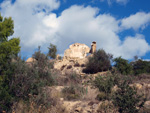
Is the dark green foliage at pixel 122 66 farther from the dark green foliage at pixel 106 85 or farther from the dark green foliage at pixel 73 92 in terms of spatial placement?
the dark green foliage at pixel 73 92

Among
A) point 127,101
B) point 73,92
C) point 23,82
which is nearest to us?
point 127,101

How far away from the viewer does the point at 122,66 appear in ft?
69.6

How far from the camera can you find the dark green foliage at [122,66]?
68.2 feet

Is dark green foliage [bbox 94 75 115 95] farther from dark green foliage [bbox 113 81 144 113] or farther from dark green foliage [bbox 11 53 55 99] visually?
dark green foliage [bbox 11 53 55 99]

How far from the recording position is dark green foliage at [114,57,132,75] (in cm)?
2078

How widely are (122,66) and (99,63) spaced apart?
369cm

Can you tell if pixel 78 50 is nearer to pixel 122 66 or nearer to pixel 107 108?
pixel 122 66

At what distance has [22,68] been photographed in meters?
8.45

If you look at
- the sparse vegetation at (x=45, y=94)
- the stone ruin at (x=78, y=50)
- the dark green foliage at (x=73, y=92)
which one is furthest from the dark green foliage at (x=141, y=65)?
the stone ruin at (x=78, y=50)

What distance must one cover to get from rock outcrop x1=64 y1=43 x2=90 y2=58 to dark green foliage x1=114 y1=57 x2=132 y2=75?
16.6m

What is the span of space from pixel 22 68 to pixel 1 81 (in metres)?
1.14

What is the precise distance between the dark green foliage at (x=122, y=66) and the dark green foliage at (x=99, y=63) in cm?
151

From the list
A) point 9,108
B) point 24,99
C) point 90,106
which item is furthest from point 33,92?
point 90,106

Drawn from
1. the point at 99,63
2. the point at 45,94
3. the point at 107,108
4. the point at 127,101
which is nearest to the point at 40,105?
the point at 45,94
